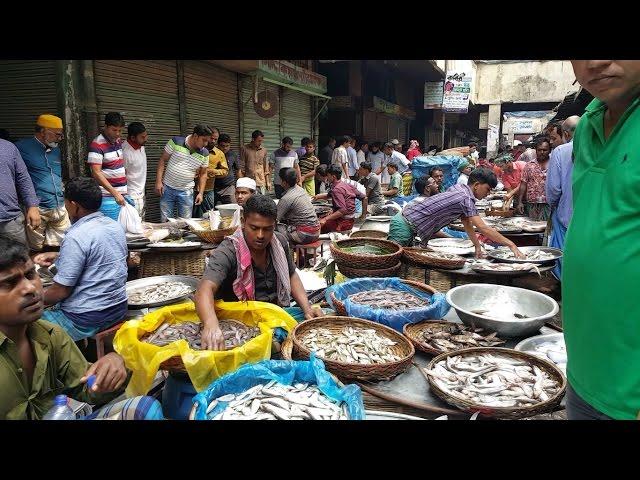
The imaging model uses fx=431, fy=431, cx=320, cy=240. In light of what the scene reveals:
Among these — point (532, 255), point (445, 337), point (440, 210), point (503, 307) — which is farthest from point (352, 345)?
point (532, 255)

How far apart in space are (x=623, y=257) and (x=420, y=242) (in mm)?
4684

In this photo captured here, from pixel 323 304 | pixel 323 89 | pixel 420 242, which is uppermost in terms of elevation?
pixel 323 89

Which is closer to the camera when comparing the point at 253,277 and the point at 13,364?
the point at 13,364

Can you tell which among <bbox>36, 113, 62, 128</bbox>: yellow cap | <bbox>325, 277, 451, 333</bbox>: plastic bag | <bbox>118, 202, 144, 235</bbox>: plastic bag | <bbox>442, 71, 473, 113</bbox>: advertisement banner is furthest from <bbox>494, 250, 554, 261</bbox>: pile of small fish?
<bbox>442, 71, 473, 113</bbox>: advertisement banner

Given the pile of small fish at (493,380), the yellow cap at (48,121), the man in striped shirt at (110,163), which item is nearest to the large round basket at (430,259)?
the pile of small fish at (493,380)

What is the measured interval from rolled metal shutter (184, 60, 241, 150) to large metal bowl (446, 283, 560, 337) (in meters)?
7.89

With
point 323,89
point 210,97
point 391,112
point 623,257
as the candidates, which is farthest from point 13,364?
point 391,112

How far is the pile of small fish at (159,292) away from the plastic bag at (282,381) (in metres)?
2.13

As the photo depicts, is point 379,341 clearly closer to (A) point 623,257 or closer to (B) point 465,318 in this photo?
(B) point 465,318

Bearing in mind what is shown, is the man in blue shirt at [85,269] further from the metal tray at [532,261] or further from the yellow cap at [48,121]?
the metal tray at [532,261]

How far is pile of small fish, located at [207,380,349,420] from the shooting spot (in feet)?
7.40

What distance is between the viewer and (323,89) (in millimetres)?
15375
